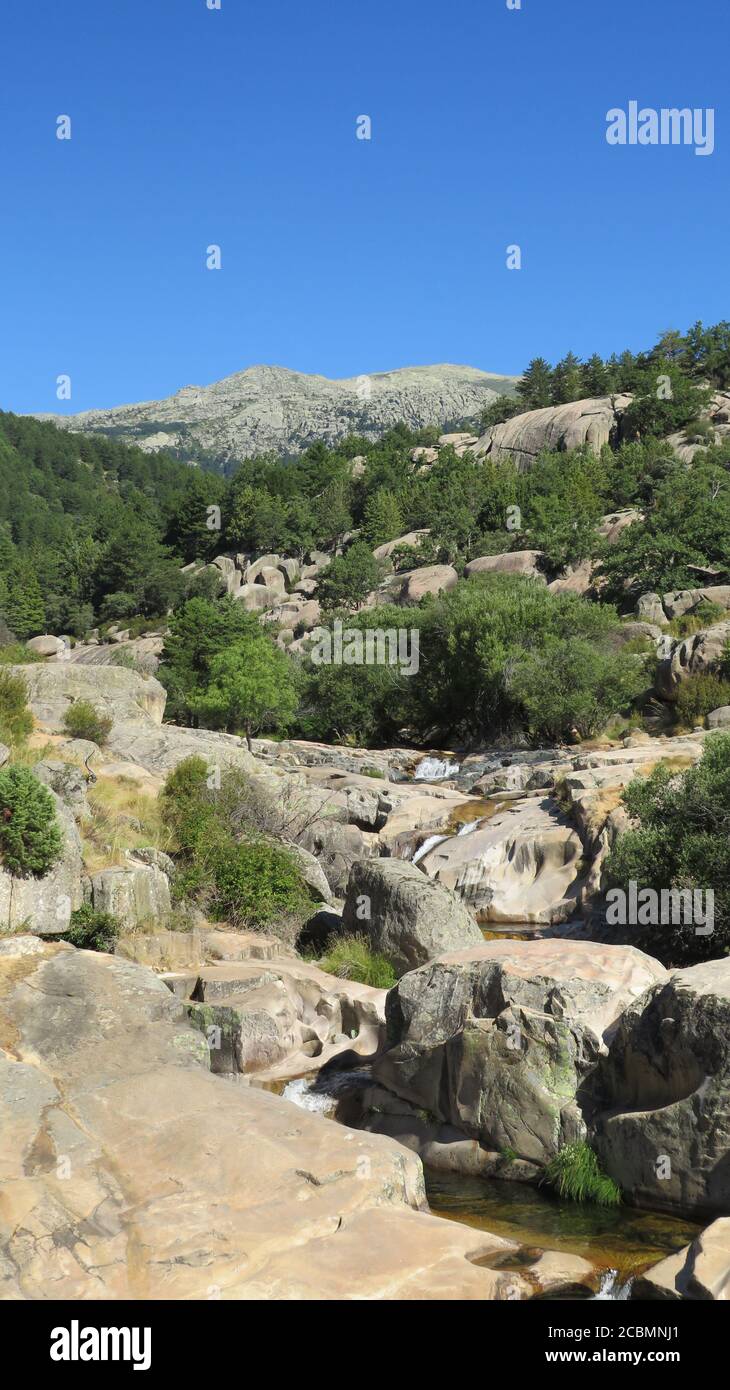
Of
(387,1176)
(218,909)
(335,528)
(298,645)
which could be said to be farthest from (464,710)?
(335,528)

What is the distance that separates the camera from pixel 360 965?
16.1 m

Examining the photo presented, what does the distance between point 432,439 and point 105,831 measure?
103 m

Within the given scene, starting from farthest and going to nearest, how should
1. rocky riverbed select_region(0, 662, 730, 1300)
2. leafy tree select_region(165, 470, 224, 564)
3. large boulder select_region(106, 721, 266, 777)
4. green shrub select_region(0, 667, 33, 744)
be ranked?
leafy tree select_region(165, 470, 224, 564)
large boulder select_region(106, 721, 266, 777)
green shrub select_region(0, 667, 33, 744)
rocky riverbed select_region(0, 662, 730, 1300)

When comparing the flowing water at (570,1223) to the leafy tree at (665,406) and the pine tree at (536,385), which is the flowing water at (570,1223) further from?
the pine tree at (536,385)

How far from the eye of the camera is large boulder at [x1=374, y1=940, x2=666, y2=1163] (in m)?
10.9

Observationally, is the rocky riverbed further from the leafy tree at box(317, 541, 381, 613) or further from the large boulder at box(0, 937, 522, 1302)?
the leafy tree at box(317, 541, 381, 613)

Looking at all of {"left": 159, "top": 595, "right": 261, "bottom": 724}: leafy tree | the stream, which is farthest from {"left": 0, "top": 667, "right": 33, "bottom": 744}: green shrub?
{"left": 159, "top": 595, "right": 261, "bottom": 724}: leafy tree

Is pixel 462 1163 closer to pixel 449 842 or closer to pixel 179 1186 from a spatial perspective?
pixel 179 1186

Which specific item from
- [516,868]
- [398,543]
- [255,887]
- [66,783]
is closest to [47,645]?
[398,543]

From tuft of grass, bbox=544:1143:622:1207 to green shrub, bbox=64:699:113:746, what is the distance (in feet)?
54.2

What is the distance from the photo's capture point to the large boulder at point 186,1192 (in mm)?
7047

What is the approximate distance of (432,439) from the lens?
378 feet

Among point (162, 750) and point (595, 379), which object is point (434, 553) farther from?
point (162, 750)

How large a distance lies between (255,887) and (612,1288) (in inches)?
414
